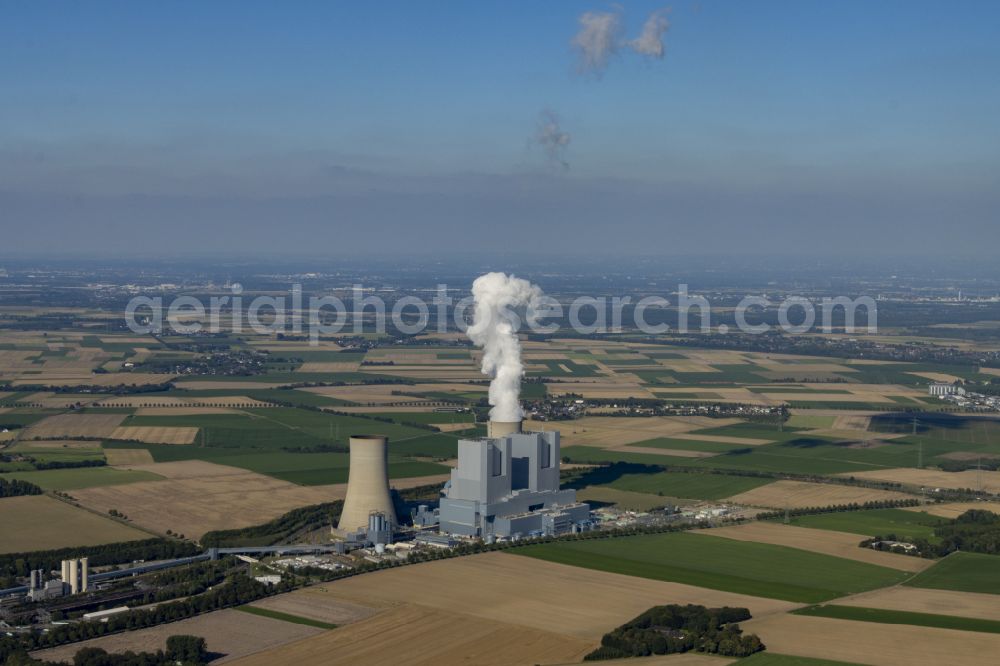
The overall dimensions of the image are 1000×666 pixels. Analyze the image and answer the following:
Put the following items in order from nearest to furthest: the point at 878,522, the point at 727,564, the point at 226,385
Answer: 1. the point at 727,564
2. the point at 878,522
3. the point at 226,385

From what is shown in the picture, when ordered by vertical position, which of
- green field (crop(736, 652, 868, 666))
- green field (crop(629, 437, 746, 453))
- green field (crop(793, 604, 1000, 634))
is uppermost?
green field (crop(629, 437, 746, 453))

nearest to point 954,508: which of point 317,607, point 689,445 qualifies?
point 689,445

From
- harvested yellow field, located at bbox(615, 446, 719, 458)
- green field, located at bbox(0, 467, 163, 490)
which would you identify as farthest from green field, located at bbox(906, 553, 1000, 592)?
green field, located at bbox(0, 467, 163, 490)

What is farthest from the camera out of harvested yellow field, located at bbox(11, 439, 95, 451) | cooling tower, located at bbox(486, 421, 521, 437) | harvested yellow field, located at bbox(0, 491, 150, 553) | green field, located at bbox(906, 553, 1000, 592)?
harvested yellow field, located at bbox(11, 439, 95, 451)

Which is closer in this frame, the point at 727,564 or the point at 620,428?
the point at 727,564

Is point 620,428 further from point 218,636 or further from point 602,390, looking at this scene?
point 218,636

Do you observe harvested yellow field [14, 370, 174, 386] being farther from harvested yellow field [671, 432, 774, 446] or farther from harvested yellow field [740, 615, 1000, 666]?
harvested yellow field [740, 615, 1000, 666]

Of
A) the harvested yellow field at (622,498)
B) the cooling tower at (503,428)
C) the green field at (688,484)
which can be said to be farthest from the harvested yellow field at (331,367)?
the cooling tower at (503,428)

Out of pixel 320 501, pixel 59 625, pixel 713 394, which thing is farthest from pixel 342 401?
pixel 59 625
